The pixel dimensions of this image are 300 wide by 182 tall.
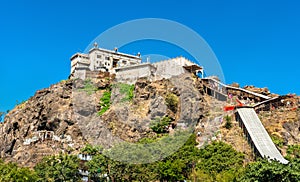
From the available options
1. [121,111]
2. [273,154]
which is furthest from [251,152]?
[121,111]

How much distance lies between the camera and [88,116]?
53312mm

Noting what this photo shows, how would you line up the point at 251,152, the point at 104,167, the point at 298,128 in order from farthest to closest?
the point at 298,128
the point at 251,152
the point at 104,167

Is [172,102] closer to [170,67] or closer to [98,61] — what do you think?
[170,67]

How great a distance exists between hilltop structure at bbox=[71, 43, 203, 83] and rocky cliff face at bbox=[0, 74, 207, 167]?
2.01 m

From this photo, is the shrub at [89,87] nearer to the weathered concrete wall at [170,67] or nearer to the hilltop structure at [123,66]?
the hilltop structure at [123,66]

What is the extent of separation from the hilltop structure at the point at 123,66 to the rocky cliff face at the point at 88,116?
2011 millimetres

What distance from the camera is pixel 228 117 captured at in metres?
44.4

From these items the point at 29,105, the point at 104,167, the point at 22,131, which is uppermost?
the point at 29,105

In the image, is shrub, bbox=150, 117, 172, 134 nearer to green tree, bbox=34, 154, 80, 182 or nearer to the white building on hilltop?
green tree, bbox=34, 154, 80, 182

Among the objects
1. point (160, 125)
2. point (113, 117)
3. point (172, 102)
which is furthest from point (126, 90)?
point (160, 125)

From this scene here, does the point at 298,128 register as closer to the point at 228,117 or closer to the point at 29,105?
the point at 228,117

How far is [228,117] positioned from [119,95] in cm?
1764

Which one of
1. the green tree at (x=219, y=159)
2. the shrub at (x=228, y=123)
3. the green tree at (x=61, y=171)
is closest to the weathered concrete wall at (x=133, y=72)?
the shrub at (x=228, y=123)

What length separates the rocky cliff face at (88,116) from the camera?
160ft
